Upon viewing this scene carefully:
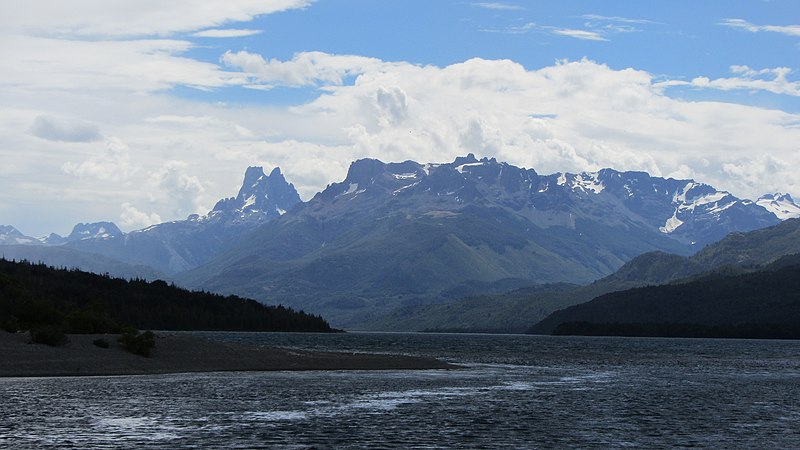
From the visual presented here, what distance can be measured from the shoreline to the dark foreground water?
722 centimetres

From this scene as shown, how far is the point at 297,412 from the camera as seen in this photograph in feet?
295

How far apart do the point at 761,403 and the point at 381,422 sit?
5008 centimetres

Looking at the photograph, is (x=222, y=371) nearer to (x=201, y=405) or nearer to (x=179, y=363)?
(x=179, y=363)

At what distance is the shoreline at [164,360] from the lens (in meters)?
125

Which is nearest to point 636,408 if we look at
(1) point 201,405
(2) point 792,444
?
(2) point 792,444

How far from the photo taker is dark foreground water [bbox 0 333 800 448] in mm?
72812

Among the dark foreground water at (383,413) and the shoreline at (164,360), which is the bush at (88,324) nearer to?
the shoreline at (164,360)

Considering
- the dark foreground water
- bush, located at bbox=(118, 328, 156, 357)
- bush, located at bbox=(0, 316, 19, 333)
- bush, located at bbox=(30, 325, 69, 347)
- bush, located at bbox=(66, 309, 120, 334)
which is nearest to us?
the dark foreground water

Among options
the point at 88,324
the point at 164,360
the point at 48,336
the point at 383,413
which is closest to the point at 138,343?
the point at 164,360

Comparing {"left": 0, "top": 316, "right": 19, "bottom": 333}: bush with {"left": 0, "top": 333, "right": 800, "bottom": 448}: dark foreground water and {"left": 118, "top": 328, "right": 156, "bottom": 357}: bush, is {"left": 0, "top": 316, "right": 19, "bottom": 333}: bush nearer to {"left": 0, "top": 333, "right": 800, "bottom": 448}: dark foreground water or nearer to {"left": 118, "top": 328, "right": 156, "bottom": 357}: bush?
{"left": 118, "top": 328, "right": 156, "bottom": 357}: bush

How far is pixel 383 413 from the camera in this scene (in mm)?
91438

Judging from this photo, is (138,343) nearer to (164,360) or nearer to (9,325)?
(164,360)

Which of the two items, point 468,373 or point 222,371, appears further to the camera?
point 468,373

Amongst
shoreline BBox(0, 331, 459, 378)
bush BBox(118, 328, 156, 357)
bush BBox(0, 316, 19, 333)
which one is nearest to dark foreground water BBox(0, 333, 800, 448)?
shoreline BBox(0, 331, 459, 378)
